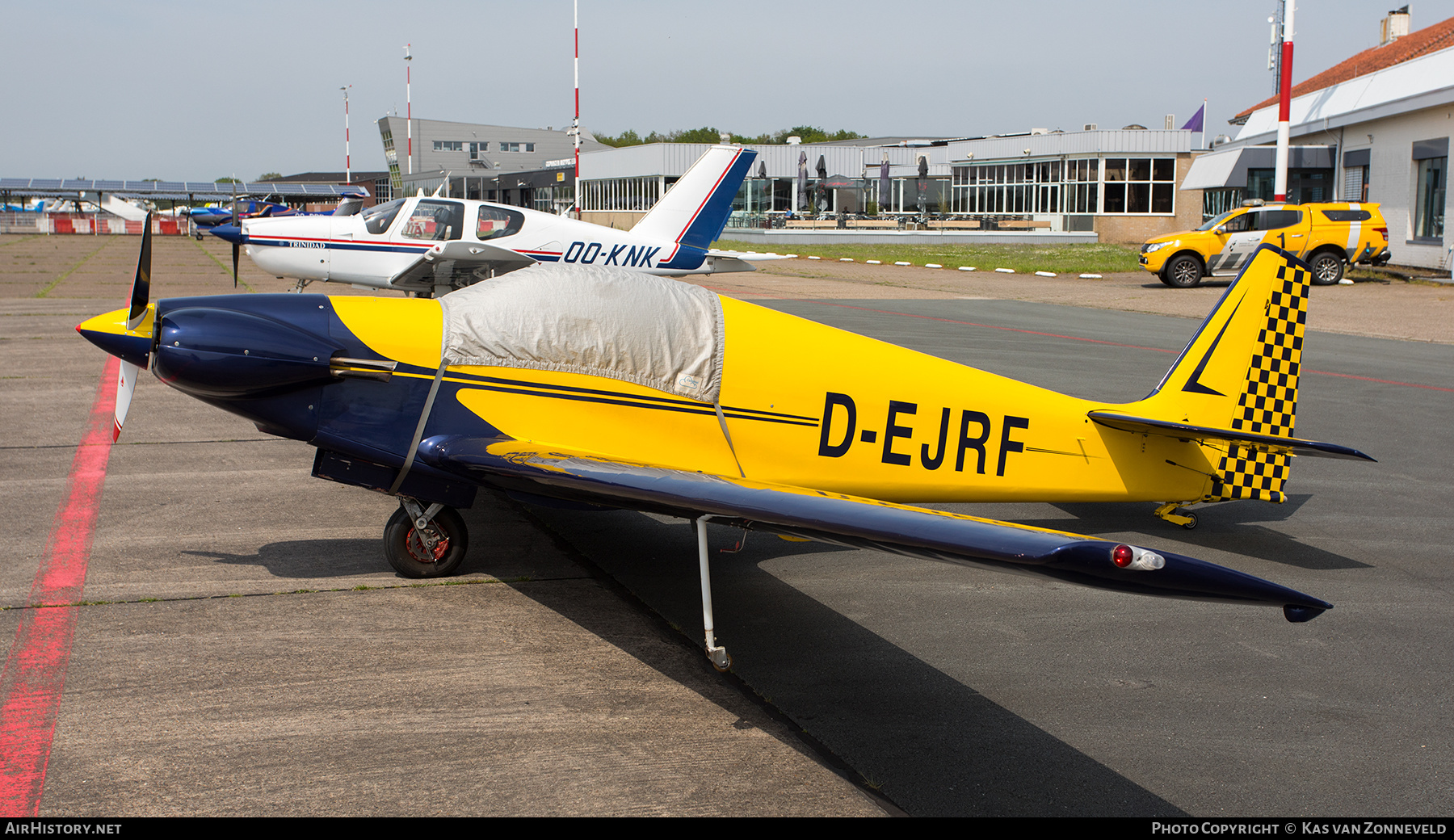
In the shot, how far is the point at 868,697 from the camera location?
4484 mm

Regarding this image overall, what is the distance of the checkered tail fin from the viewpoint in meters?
6.51

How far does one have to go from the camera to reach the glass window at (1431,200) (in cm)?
2938

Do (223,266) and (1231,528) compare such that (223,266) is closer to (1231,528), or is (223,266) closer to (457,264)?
(457,264)

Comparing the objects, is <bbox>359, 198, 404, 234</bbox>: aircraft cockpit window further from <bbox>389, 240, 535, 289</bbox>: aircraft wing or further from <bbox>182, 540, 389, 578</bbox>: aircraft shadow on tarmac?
<bbox>182, 540, 389, 578</bbox>: aircraft shadow on tarmac

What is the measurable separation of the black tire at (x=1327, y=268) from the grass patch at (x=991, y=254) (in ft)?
21.8

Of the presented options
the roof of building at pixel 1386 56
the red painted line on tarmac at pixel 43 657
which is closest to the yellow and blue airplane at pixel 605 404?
the red painted line on tarmac at pixel 43 657

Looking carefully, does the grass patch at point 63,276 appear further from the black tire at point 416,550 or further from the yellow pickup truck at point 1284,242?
the yellow pickup truck at point 1284,242

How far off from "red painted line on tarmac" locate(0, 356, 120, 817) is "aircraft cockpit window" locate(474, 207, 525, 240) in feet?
28.5

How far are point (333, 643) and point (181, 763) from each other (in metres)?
1.18

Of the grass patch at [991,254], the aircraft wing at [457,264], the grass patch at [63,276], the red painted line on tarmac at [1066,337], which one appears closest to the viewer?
the red painted line on tarmac at [1066,337]

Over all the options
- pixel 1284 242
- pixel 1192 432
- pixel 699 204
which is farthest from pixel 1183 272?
pixel 1192 432

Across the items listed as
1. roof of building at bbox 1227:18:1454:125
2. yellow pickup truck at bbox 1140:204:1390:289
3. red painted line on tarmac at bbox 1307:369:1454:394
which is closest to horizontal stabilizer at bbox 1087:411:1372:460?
red painted line on tarmac at bbox 1307:369:1454:394

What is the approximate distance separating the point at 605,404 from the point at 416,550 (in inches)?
56.9

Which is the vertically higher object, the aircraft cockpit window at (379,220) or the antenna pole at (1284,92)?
the antenna pole at (1284,92)
